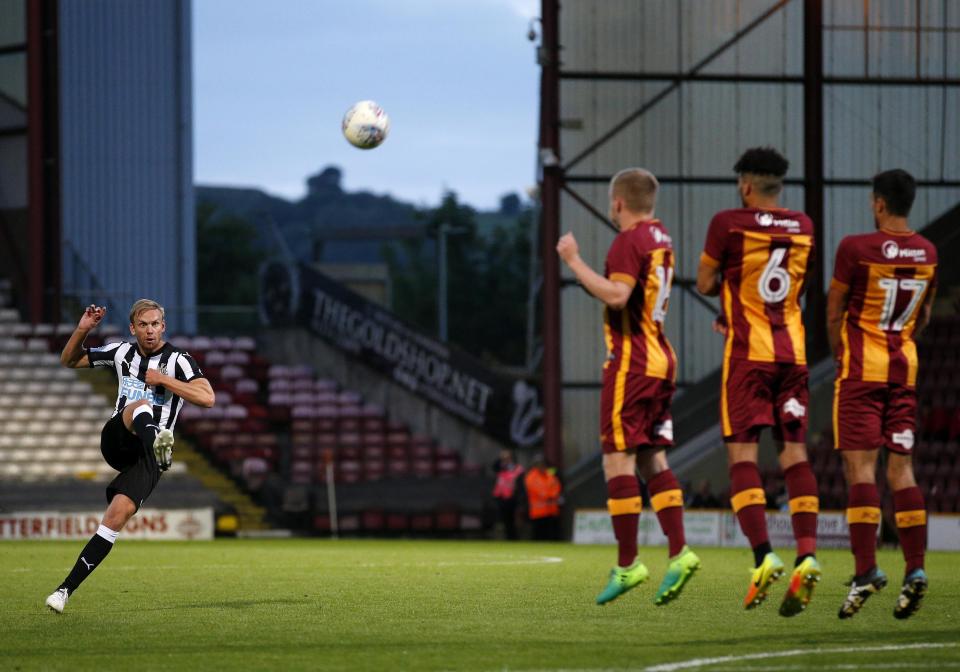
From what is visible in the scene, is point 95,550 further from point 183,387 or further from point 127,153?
point 127,153

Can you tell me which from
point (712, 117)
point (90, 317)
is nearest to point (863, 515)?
point (90, 317)

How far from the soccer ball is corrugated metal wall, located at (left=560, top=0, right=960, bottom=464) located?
41.0 ft

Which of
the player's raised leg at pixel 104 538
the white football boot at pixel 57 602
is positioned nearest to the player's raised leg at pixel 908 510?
the player's raised leg at pixel 104 538

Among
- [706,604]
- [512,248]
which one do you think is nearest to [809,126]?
[706,604]

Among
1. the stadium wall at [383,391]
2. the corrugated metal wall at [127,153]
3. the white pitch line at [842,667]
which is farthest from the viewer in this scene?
the corrugated metal wall at [127,153]

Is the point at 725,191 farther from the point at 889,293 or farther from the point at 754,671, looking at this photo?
the point at 754,671

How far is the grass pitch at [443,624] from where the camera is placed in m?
6.65

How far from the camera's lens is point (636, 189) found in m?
8.05

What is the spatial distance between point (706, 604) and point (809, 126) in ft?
65.2

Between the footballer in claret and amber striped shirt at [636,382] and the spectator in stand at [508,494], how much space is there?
19.0 metres

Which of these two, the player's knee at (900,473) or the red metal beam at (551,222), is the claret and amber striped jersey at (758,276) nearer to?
the player's knee at (900,473)

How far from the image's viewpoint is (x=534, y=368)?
110ft

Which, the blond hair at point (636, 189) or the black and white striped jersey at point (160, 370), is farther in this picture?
the black and white striped jersey at point (160, 370)

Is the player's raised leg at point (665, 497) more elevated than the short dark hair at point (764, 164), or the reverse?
the short dark hair at point (764, 164)
